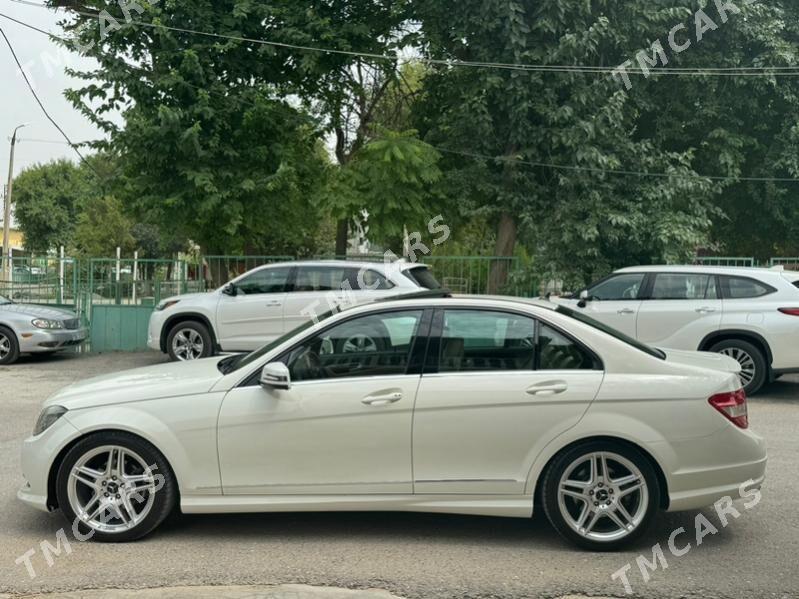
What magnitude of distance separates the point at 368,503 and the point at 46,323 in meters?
11.2

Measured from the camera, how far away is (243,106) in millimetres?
16859

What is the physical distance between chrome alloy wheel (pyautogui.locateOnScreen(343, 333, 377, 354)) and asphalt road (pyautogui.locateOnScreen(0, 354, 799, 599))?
1.18 m

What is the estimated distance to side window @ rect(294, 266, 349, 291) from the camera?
41.1ft

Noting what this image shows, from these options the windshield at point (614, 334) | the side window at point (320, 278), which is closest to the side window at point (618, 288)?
the side window at point (320, 278)

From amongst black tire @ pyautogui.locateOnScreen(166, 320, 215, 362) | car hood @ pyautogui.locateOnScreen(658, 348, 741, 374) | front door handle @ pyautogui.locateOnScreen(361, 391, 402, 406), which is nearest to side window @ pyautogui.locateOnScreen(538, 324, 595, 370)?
→ car hood @ pyautogui.locateOnScreen(658, 348, 741, 374)

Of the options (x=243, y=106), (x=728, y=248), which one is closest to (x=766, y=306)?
(x=243, y=106)

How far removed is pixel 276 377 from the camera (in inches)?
187

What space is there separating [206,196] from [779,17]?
12.9 m

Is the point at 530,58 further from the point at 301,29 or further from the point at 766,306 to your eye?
the point at 766,306

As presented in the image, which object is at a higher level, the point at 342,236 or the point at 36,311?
the point at 342,236

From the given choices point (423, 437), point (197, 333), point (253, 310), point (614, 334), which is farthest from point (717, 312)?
point (197, 333)

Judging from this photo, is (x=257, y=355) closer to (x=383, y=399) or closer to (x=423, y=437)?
(x=383, y=399)

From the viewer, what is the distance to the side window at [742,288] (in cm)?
1046

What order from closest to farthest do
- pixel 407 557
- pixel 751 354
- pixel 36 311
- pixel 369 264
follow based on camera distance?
pixel 407 557
pixel 751 354
pixel 369 264
pixel 36 311
